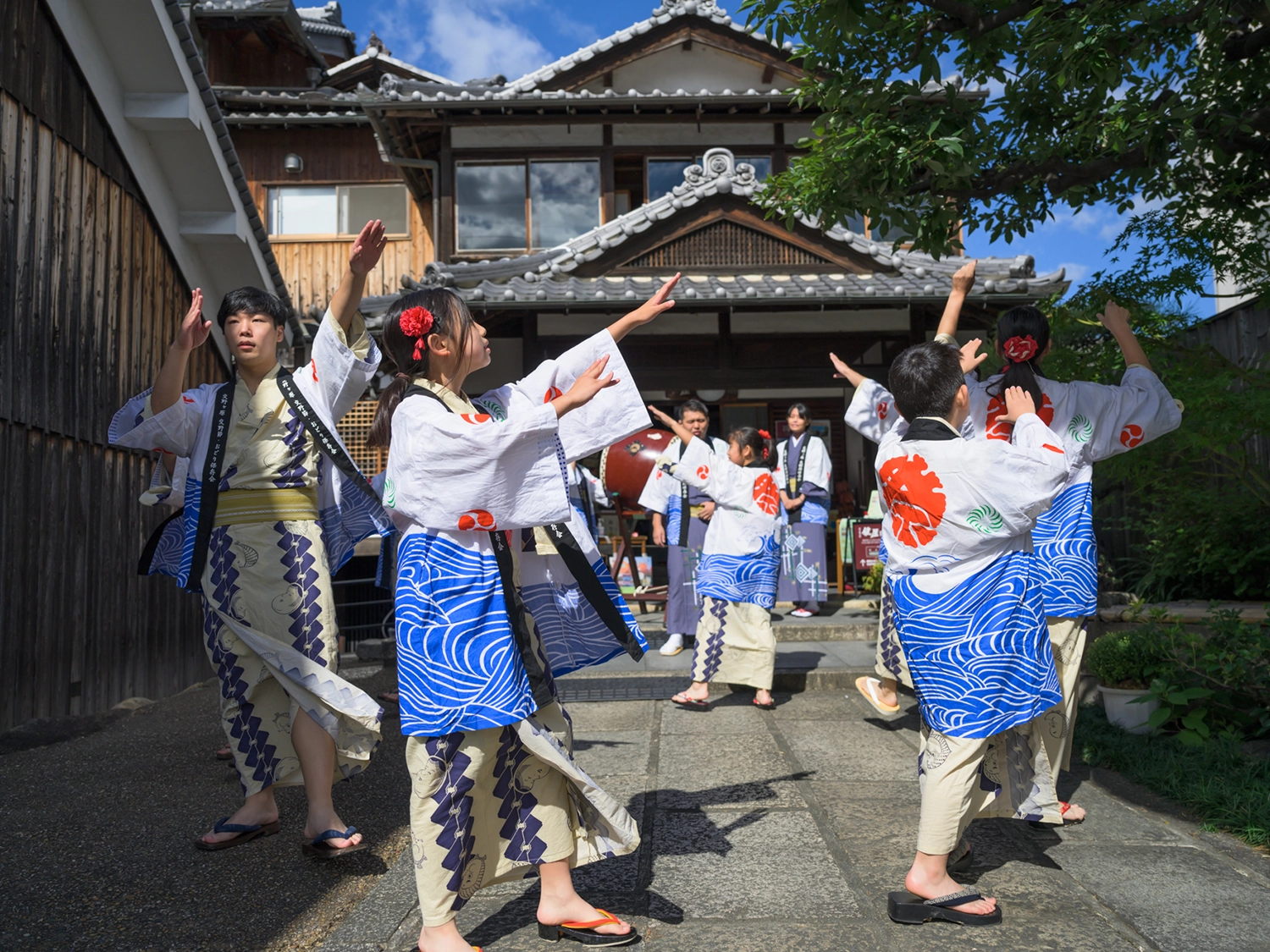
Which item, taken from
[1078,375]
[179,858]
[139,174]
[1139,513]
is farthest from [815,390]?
[179,858]

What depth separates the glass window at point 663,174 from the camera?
13797mm

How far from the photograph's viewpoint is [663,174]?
1387 centimetres

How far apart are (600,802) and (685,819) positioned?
1.16 metres

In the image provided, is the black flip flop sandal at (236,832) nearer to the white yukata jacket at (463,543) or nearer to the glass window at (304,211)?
the white yukata jacket at (463,543)

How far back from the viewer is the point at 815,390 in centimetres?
1308

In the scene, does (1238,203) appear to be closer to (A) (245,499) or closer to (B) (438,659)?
(B) (438,659)

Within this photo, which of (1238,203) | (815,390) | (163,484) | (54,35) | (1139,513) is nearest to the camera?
(163,484)

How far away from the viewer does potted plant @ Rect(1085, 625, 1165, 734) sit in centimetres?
476

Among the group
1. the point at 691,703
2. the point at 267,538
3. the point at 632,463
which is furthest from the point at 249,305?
the point at 632,463

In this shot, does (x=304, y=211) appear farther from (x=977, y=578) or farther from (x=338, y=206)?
(x=977, y=578)

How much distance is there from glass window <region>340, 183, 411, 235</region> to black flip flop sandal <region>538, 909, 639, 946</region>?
1576cm

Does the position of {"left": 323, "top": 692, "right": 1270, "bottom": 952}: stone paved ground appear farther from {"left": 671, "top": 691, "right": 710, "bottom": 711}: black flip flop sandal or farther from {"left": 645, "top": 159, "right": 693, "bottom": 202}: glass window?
{"left": 645, "top": 159, "right": 693, "bottom": 202}: glass window

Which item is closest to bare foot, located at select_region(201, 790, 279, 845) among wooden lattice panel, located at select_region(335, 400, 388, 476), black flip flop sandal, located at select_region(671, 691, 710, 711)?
black flip flop sandal, located at select_region(671, 691, 710, 711)

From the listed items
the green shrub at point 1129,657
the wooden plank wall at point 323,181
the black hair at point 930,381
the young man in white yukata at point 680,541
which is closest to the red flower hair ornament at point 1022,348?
the black hair at point 930,381
